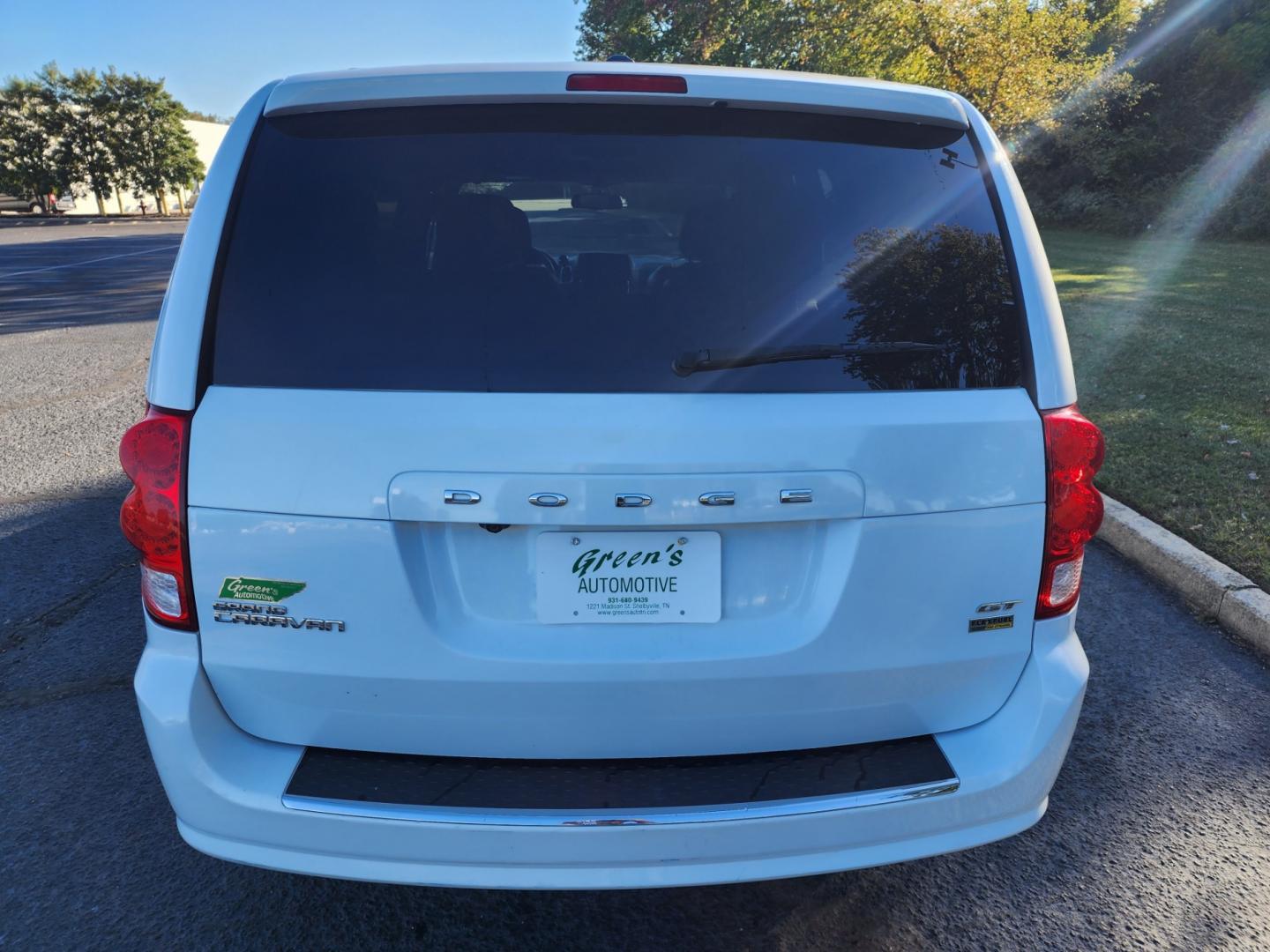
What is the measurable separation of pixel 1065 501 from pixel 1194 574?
2.69m

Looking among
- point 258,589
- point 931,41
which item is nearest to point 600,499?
point 258,589

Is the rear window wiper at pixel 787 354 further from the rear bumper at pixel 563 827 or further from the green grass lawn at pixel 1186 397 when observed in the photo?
the green grass lawn at pixel 1186 397

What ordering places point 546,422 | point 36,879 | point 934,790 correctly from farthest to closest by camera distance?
point 36,879 < point 934,790 < point 546,422

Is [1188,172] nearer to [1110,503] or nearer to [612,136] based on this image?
[1110,503]

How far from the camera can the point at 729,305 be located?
6.30ft

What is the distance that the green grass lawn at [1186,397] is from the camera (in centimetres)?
471

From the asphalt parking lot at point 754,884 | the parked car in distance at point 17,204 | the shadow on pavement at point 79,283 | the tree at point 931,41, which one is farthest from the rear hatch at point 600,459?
the parked car in distance at point 17,204

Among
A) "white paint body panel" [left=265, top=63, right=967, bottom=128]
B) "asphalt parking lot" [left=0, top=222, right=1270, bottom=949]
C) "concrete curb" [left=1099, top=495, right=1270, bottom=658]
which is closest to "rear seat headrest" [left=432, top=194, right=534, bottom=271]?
"white paint body panel" [left=265, top=63, right=967, bottom=128]

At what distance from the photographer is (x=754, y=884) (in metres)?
2.48

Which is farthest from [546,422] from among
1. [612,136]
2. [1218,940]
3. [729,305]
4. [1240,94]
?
[1240,94]

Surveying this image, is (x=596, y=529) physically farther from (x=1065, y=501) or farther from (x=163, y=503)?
(x=1065, y=501)

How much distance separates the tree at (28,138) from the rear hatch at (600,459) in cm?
5385

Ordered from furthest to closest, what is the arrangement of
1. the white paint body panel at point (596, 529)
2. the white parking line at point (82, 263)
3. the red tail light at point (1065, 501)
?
1. the white parking line at point (82, 263)
2. the red tail light at point (1065, 501)
3. the white paint body panel at point (596, 529)

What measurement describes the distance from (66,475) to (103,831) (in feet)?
12.3
